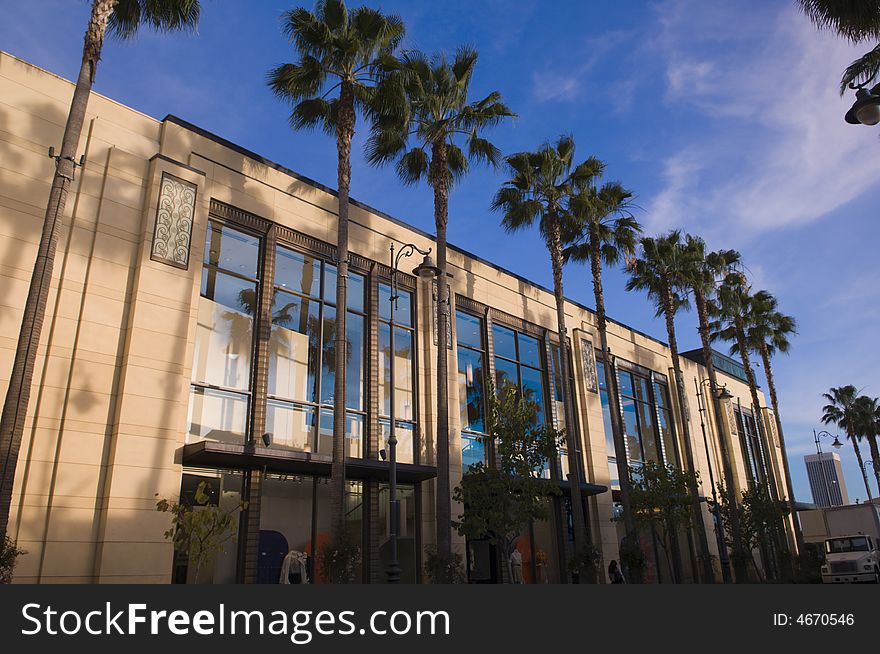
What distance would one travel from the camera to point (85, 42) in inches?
570

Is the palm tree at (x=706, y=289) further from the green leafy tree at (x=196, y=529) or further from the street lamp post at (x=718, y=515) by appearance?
the green leafy tree at (x=196, y=529)

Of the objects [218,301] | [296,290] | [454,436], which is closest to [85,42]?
[218,301]

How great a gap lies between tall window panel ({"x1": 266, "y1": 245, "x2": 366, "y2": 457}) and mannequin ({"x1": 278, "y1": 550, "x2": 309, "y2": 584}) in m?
2.99

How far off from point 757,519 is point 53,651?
34745 millimetres

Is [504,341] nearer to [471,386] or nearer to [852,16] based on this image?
[471,386]

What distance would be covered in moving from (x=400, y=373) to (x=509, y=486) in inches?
226

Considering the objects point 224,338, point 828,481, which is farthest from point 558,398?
point 828,481

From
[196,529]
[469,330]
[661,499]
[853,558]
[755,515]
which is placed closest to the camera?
[196,529]

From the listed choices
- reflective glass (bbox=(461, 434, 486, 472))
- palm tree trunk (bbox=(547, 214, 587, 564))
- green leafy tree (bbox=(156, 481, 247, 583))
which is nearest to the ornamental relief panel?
green leafy tree (bbox=(156, 481, 247, 583))

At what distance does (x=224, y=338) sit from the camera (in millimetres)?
18797

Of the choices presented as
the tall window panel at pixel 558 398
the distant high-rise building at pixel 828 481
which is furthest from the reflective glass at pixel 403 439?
the distant high-rise building at pixel 828 481

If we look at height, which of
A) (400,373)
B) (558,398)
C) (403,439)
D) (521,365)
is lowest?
(403,439)

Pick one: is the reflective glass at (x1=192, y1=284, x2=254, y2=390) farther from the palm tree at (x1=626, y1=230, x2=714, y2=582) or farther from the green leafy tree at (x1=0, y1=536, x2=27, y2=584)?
the palm tree at (x1=626, y1=230, x2=714, y2=582)

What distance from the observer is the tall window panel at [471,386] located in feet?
83.1
